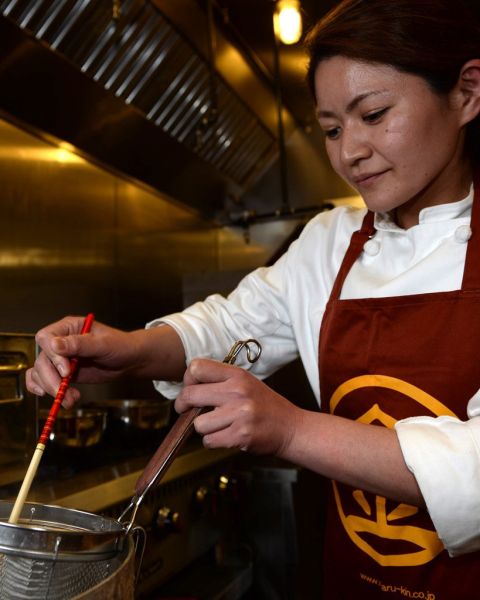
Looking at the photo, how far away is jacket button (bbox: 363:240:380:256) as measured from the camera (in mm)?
1270

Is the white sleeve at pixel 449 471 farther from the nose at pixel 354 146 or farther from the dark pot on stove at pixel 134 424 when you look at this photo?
the dark pot on stove at pixel 134 424

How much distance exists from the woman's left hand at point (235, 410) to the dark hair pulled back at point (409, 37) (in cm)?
61

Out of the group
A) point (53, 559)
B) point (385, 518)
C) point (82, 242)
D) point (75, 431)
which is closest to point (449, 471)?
point (385, 518)

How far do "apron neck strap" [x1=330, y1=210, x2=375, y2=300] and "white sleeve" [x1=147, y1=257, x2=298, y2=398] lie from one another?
160mm

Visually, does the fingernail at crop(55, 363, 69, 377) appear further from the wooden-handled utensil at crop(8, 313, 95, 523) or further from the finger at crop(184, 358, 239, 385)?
the finger at crop(184, 358, 239, 385)

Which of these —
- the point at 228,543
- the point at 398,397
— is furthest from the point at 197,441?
the point at 398,397

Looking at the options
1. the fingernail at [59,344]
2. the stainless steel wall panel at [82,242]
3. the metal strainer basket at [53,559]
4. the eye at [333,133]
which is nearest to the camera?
the metal strainer basket at [53,559]

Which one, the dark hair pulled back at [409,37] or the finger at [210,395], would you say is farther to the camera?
the dark hair pulled back at [409,37]

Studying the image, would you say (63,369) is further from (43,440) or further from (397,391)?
(397,391)

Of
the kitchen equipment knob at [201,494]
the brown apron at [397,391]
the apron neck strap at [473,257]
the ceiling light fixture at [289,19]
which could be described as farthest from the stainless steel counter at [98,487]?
the ceiling light fixture at [289,19]

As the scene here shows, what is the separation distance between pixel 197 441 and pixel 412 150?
1.41 meters

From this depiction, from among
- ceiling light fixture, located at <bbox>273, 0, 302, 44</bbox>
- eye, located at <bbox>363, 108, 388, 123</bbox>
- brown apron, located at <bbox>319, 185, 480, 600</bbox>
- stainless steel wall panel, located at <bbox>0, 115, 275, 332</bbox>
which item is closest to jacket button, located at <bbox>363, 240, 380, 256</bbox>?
brown apron, located at <bbox>319, 185, 480, 600</bbox>

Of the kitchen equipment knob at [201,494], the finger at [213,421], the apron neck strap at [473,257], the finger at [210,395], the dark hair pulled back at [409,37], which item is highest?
the dark hair pulled back at [409,37]

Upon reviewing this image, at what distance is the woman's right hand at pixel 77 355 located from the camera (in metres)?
1.01
